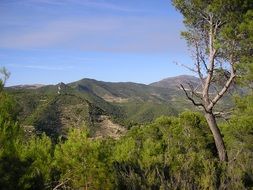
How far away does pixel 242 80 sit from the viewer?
14.8m

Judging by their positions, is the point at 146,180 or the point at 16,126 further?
the point at 146,180

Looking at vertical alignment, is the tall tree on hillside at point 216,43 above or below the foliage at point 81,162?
above

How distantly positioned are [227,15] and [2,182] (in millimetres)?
9511

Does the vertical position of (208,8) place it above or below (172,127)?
above

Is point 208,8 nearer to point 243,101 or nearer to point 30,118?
point 243,101

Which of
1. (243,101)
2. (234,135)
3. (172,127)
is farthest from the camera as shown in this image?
(172,127)

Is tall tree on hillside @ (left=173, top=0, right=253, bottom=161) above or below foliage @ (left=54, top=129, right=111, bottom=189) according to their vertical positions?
above

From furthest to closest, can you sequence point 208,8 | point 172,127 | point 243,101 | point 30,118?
1. point 30,118
2. point 172,127
3. point 243,101
4. point 208,8

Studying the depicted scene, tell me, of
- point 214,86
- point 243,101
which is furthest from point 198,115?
point 214,86

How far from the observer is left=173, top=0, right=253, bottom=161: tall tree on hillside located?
580 inches

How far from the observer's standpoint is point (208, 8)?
49.5 feet

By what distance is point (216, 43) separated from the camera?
1475 cm

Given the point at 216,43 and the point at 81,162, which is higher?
the point at 216,43

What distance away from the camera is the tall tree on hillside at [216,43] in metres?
14.7
